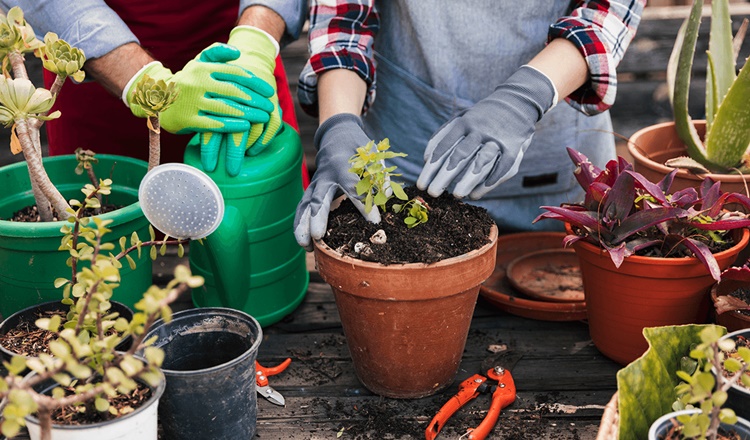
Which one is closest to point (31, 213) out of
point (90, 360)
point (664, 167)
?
point (90, 360)

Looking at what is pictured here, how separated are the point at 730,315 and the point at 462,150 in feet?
1.68

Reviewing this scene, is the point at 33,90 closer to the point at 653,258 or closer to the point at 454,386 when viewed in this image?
the point at 454,386

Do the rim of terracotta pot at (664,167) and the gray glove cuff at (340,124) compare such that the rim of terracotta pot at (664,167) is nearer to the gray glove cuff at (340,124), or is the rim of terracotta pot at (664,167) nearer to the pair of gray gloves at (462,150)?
the pair of gray gloves at (462,150)

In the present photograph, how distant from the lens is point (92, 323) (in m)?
0.92

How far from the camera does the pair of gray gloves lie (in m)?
1.23

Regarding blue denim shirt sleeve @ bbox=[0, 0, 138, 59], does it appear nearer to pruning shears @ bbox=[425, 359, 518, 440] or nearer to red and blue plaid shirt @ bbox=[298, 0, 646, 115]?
red and blue plaid shirt @ bbox=[298, 0, 646, 115]

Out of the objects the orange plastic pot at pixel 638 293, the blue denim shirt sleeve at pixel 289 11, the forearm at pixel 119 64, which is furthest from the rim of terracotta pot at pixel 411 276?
the blue denim shirt sleeve at pixel 289 11

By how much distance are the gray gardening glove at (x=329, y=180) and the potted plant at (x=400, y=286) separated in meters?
0.03

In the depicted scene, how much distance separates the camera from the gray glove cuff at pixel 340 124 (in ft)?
4.51

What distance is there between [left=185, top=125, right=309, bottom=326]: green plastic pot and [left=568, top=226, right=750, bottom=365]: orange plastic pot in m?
0.56

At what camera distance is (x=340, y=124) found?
138cm

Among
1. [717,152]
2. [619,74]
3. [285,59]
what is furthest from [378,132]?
[619,74]

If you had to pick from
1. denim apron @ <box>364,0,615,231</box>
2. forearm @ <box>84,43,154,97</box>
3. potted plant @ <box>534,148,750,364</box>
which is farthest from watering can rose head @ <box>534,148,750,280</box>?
forearm @ <box>84,43,154,97</box>

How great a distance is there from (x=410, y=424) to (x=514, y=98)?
2.08ft
